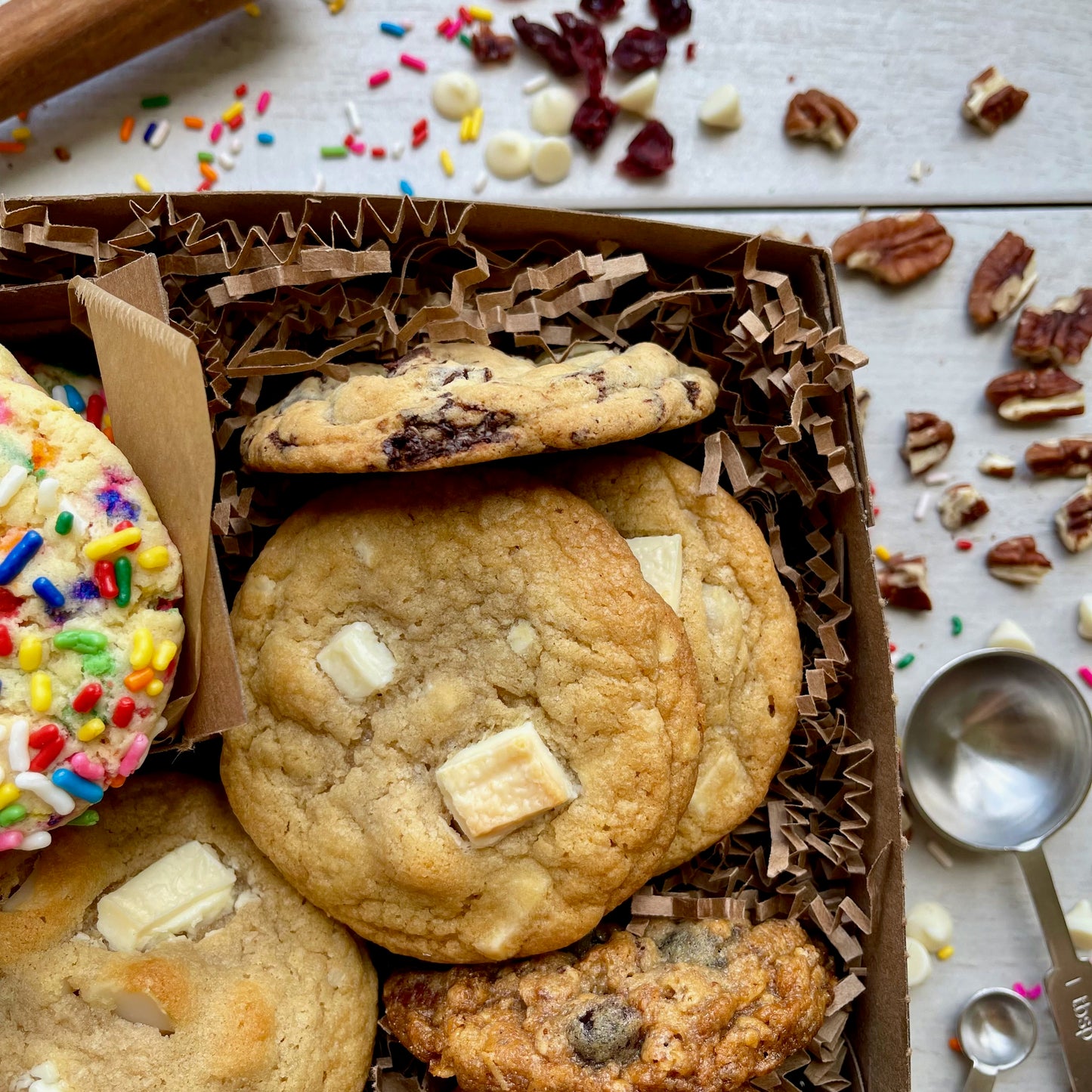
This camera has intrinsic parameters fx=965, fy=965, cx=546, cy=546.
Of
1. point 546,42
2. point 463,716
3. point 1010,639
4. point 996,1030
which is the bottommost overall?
point 996,1030

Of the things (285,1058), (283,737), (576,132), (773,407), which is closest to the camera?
(285,1058)

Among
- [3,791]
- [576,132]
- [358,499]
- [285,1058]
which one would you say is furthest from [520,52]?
[285,1058]

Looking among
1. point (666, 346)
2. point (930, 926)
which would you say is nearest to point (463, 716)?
point (666, 346)

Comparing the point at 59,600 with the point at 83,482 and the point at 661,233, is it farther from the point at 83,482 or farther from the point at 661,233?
the point at 661,233

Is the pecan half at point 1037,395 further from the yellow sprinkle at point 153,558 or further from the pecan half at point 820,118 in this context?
the yellow sprinkle at point 153,558

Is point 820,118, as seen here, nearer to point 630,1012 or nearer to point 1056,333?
point 1056,333

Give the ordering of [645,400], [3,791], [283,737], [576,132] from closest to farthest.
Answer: [3,791]
[645,400]
[283,737]
[576,132]

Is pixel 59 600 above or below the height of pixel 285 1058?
above
